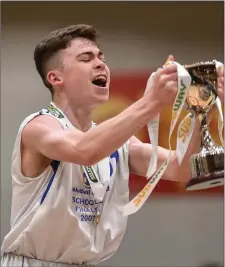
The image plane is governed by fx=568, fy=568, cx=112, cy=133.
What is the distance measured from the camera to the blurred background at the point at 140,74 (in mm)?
2406

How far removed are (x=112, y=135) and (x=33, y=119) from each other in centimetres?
30

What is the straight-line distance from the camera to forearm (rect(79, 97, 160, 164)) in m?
1.00

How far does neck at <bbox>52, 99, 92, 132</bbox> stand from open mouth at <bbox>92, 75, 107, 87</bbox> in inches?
3.1

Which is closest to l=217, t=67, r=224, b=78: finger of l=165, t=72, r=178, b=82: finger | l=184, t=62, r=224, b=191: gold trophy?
l=184, t=62, r=224, b=191: gold trophy

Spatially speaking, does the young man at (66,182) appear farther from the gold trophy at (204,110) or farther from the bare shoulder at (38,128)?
the gold trophy at (204,110)

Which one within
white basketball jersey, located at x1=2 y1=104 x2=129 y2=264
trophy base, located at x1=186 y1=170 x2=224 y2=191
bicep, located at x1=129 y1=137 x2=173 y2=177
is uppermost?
bicep, located at x1=129 y1=137 x2=173 y2=177

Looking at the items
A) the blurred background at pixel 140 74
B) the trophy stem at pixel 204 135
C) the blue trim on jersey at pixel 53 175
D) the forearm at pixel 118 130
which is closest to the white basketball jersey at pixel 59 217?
the blue trim on jersey at pixel 53 175

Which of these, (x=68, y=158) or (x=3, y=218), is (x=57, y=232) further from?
(x=3, y=218)

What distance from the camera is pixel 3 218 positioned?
235cm

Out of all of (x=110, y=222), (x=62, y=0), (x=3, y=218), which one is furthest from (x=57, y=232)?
(x=62, y=0)

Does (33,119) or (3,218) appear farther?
(3,218)

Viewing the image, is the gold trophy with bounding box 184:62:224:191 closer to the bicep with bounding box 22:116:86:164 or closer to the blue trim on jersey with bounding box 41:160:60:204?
the bicep with bounding box 22:116:86:164

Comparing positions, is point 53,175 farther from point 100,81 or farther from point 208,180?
point 208,180

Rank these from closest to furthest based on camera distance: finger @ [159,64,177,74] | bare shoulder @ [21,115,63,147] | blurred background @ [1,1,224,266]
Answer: finger @ [159,64,177,74], bare shoulder @ [21,115,63,147], blurred background @ [1,1,224,266]
